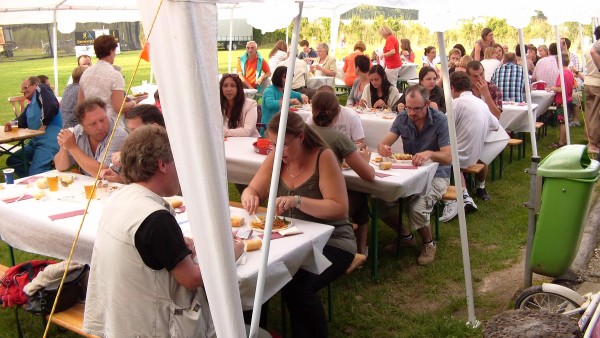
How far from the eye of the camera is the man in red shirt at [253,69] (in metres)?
10.7

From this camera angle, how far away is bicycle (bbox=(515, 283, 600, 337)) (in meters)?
2.78

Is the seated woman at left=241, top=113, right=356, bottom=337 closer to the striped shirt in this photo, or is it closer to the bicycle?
the bicycle

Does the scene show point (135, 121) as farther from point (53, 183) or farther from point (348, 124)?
point (348, 124)

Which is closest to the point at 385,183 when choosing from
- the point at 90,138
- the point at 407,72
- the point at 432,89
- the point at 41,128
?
the point at 90,138

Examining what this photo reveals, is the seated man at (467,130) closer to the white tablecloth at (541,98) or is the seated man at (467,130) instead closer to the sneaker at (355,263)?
the sneaker at (355,263)

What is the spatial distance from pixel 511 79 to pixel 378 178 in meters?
4.52

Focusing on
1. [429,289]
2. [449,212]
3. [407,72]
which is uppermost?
[407,72]

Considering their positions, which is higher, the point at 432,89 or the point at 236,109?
the point at 432,89

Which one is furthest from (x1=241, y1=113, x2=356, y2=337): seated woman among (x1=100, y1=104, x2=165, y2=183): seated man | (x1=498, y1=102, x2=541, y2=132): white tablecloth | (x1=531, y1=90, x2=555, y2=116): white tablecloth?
(x1=531, y1=90, x2=555, y2=116): white tablecloth

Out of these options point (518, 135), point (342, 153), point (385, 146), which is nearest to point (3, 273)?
point (342, 153)

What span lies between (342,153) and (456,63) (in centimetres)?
579

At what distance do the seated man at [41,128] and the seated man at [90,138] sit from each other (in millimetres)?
2084

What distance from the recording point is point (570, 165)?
336 cm

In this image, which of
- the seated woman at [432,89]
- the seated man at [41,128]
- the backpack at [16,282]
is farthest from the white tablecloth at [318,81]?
the backpack at [16,282]
